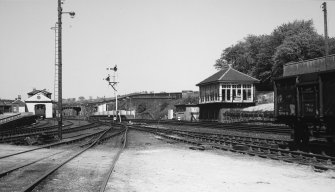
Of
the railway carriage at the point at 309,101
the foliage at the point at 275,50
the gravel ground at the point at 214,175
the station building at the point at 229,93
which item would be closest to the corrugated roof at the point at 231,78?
the station building at the point at 229,93

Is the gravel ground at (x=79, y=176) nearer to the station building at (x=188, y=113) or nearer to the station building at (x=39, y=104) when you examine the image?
the station building at (x=188, y=113)

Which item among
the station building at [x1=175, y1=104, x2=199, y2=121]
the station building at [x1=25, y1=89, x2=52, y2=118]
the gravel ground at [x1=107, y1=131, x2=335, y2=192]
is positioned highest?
the station building at [x1=25, y1=89, x2=52, y2=118]

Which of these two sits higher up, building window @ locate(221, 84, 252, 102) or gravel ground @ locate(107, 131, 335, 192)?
building window @ locate(221, 84, 252, 102)

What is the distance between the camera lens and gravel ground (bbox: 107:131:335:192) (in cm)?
825

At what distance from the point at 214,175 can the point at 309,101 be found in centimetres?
610

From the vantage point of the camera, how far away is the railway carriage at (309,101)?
41.5 ft

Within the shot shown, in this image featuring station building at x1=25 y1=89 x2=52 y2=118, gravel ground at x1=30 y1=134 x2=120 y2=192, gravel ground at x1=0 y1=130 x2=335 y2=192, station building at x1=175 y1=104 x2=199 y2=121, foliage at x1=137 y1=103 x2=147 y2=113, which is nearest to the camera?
gravel ground at x1=30 y1=134 x2=120 y2=192

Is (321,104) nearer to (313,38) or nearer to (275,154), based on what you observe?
(275,154)

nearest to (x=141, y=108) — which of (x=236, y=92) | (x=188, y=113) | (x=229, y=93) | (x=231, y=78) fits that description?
(x=188, y=113)

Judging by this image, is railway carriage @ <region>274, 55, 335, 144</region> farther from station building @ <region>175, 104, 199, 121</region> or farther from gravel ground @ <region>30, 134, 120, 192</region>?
station building @ <region>175, 104, 199, 121</region>

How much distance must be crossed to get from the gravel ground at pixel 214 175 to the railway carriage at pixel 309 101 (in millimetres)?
2555

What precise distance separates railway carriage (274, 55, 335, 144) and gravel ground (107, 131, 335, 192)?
256 cm

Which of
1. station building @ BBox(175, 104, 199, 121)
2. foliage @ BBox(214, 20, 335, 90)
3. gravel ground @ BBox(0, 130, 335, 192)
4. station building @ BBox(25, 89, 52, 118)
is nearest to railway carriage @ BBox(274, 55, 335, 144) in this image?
gravel ground @ BBox(0, 130, 335, 192)

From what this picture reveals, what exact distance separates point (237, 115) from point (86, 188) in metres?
38.0
